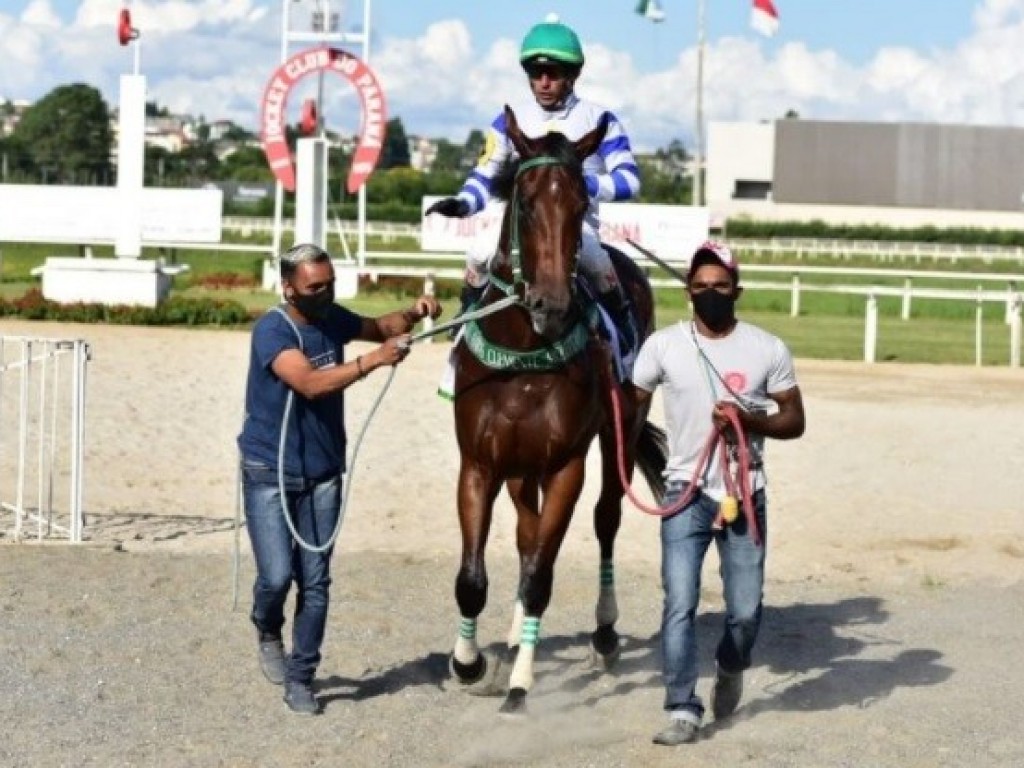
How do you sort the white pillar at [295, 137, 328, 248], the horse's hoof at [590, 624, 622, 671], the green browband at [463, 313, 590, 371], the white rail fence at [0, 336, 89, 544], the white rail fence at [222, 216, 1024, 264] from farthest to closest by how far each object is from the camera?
the white rail fence at [222, 216, 1024, 264]
the white pillar at [295, 137, 328, 248]
the white rail fence at [0, 336, 89, 544]
the horse's hoof at [590, 624, 622, 671]
the green browband at [463, 313, 590, 371]

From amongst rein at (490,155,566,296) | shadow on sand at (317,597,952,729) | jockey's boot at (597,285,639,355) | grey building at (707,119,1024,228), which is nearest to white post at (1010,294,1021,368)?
shadow on sand at (317,597,952,729)

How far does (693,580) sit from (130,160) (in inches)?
861

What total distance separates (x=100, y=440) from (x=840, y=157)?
8689 centimetres

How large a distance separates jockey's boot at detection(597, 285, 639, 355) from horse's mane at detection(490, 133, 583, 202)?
1.06m

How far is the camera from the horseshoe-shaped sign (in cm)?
3142

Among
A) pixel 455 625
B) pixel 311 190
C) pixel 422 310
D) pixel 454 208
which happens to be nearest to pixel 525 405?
pixel 422 310

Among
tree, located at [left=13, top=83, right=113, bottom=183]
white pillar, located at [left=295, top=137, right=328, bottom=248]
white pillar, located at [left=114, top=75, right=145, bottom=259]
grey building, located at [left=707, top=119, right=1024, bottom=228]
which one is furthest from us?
tree, located at [left=13, top=83, right=113, bottom=183]

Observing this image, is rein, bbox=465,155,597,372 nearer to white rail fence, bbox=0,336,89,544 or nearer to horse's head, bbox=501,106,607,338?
horse's head, bbox=501,106,607,338

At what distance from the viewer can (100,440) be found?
14672 mm

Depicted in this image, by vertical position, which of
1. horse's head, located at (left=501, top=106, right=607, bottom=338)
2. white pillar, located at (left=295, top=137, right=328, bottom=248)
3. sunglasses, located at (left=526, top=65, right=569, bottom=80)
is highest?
white pillar, located at (left=295, top=137, right=328, bottom=248)

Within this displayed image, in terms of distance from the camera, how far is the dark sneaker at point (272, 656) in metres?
7.53

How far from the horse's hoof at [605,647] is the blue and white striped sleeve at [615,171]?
190 centimetres

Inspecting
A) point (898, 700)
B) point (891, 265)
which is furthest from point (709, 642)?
point (891, 265)

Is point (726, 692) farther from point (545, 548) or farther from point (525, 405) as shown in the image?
point (525, 405)
